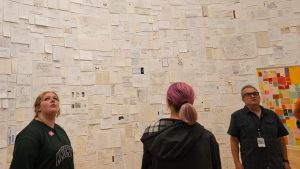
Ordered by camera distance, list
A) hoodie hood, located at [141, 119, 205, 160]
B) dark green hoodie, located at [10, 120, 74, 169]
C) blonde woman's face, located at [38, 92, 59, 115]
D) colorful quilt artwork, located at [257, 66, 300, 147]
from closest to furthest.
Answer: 1. hoodie hood, located at [141, 119, 205, 160]
2. dark green hoodie, located at [10, 120, 74, 169]
3. blonde woman's face, located at [38, 92, 59, 115]
4. colorful quilt artwork, located at [257, 66, 300, 147]

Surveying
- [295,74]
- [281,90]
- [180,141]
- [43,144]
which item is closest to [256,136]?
[180,141]

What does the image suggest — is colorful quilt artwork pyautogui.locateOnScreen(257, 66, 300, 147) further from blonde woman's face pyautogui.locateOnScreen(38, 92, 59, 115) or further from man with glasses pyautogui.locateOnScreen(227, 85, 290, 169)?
blonde woman's face pyautogui.locateOnScreen(38, 92, 59, 115)

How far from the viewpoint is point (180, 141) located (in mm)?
950

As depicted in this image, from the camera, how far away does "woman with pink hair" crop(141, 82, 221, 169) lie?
956mm

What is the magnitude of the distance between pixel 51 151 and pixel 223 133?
182 centimetres

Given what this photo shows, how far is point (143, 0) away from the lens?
2.56m

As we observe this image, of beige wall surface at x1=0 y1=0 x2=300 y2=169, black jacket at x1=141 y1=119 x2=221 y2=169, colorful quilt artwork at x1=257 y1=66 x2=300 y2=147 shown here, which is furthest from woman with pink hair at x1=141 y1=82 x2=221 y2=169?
colorful quilt artwork at x1=257 y1=66 x2=300 y2=147

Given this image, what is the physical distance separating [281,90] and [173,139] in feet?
6.56

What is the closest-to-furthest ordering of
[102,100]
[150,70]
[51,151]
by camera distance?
[51,151], [102,100], [150,70]

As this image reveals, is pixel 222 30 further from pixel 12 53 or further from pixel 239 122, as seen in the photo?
pixel 12 53

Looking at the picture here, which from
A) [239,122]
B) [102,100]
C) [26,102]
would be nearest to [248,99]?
[239,122]

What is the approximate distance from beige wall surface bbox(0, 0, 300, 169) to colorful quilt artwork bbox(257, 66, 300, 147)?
3.4 inches

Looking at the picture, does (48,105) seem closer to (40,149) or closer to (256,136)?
(40,149)

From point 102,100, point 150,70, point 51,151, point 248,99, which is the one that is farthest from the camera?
point 150,70
